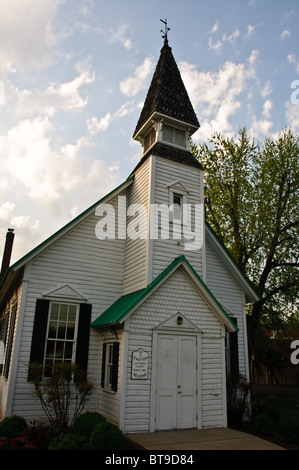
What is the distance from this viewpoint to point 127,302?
1077 cm

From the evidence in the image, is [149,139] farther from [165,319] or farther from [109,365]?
[109,365]

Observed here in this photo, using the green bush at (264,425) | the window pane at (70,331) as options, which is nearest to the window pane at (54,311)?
the window pane at (70,331)

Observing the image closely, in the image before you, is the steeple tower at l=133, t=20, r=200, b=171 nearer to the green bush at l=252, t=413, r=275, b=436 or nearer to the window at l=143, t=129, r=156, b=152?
the window at l=143, t=129, r=156, b=152

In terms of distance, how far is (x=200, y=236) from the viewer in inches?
493

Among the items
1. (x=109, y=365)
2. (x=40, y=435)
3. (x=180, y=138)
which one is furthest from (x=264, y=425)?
(x=180, y=138)

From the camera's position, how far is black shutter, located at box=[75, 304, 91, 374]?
36.1ft

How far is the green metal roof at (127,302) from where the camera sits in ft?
32.3

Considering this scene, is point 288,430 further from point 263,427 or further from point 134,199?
point 134,199

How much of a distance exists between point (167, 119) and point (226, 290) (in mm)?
7155

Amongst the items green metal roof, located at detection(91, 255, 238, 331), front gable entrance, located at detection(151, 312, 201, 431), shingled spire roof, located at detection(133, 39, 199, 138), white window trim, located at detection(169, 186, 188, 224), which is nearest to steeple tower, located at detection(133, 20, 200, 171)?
shingled spire roof, located at detection(133, 39, 199, 138)

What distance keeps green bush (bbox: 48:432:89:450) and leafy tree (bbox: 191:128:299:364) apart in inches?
528

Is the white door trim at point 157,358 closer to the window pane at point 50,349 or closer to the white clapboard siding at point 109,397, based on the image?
the white clapboard siding at point 109,397

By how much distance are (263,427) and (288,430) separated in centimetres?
87
